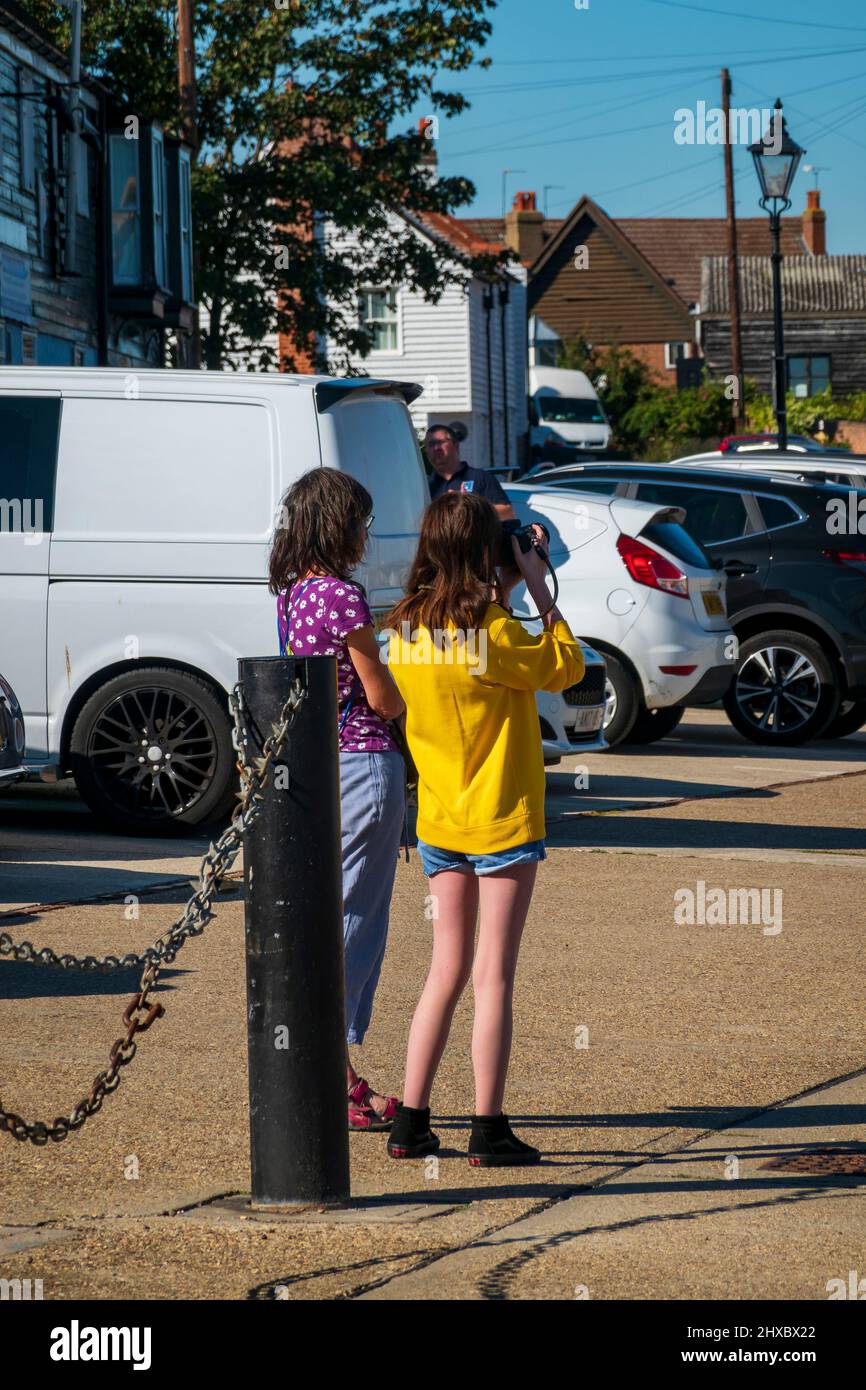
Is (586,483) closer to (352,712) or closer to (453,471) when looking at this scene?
(453,471)

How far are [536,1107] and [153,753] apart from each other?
5085mm

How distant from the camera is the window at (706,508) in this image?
16078 mm

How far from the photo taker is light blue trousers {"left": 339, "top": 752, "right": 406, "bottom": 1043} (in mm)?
5598

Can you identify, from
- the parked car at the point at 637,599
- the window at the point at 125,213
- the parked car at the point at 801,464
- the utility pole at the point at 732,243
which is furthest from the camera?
the utility pole at the point at 732,243

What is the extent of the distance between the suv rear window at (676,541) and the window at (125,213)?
1299 centimetres

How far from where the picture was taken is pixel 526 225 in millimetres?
81250

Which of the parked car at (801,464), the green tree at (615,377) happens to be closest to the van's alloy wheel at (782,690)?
the parked car at (801,464)

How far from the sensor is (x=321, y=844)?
448 centimetres

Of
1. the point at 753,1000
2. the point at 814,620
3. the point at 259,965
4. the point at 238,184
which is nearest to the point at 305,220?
the point at 238,184

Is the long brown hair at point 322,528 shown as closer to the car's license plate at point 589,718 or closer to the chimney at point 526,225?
the car's license plate at point 589,718

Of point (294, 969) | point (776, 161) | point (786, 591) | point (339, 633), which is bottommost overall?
point (294, 969)

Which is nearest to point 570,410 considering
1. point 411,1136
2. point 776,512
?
point 776,512

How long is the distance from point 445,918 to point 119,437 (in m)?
5.60
